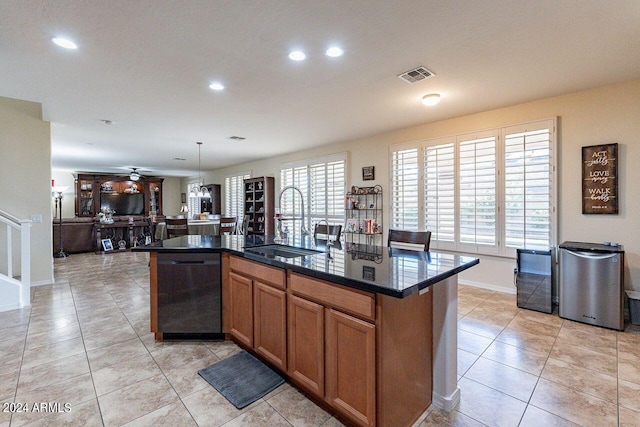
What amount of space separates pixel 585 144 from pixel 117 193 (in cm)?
1275

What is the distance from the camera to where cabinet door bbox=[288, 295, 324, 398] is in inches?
68.3

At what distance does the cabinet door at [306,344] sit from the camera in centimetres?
174

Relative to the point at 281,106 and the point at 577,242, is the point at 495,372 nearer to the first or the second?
the point at 577,242

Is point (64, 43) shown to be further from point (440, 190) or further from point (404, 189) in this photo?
point (440, 190)

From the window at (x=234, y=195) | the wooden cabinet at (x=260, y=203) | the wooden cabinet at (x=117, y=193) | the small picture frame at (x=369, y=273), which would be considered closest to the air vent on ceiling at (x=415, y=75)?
the small picture frame at (x=369, y=273)

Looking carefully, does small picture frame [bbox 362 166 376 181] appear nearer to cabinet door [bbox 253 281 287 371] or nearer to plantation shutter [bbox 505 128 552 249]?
plantation shutter [bbox 505 128 552 249]

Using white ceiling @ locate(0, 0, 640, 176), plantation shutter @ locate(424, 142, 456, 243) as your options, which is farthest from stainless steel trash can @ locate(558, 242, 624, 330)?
white ceiling @ locate(0, 0, 640, 176)

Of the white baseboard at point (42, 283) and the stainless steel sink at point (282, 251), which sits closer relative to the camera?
the stainless steel sink at point (282, 251)

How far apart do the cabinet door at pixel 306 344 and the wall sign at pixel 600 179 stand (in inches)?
141

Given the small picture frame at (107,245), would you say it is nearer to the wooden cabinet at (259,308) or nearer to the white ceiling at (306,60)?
the white ceiling at (306,60)

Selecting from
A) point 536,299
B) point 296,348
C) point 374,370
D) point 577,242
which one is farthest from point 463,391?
point 577,242

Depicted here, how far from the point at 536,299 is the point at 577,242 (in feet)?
2.68

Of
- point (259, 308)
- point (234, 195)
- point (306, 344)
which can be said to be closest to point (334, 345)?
point (306, 344)

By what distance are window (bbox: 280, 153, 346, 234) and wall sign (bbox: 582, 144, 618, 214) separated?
143 inches
